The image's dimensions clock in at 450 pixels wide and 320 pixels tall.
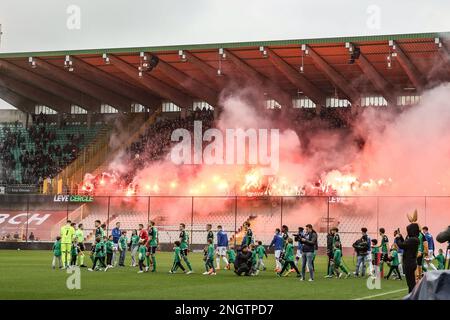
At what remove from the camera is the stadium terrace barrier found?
147ft

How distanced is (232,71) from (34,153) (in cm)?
1696

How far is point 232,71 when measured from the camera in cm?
5153

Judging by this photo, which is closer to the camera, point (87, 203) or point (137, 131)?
point (87, 203)

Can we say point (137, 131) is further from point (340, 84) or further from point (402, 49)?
point (402, 49)

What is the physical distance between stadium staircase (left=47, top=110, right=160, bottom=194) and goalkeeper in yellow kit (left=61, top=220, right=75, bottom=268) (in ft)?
83.4

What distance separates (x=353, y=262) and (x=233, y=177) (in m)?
18.8

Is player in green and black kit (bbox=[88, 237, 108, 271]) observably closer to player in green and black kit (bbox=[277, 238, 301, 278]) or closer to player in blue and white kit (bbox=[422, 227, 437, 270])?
player in green and black kit (bbox=[277, 238, 301, 278])

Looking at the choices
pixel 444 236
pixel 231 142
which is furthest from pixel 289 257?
pixel 231 142

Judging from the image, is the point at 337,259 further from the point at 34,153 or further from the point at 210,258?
the point at 34,153

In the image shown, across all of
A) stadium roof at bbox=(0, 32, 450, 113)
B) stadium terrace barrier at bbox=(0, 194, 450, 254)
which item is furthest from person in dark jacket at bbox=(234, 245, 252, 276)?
stadium roof at bbox=(0, 32, 450, 113)

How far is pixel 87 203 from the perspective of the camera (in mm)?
52031

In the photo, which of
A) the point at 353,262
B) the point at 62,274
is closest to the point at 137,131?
the point at 353,262

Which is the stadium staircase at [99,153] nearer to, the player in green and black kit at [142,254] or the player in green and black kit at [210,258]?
the player in green and black kit at [142,254]

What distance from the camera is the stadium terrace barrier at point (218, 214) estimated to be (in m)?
44.9
